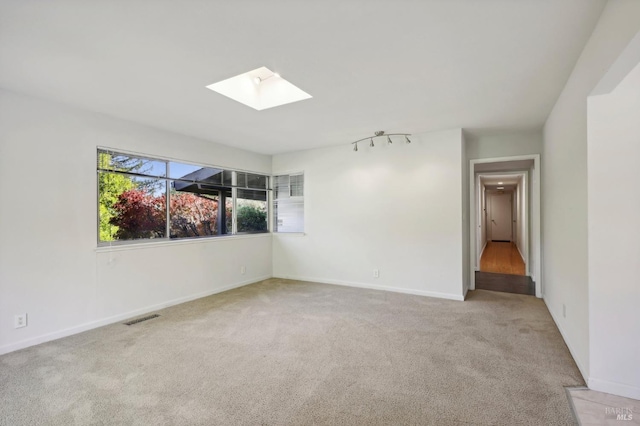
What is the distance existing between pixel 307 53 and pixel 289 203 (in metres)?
3.74

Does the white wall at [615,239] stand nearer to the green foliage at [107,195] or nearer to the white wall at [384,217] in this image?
the white wall at [384,217]

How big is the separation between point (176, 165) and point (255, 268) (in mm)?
2282

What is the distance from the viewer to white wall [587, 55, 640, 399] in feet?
6.33

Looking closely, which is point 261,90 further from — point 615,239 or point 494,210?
point 494,210

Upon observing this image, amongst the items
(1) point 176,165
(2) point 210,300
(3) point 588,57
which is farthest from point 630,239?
(1) point 176,165

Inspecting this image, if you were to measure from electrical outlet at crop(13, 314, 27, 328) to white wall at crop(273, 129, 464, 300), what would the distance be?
361 centimetres

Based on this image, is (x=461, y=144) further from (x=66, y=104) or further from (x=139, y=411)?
(x=66, y=104)

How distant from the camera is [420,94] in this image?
9.71 feet

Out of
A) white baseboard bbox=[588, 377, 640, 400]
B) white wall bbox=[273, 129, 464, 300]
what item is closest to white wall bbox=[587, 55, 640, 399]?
white baseboard bbox=[588, 377, 640, 400]

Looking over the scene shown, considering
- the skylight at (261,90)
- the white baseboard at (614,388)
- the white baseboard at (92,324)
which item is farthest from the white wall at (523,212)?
the white baseboard at (92,324)

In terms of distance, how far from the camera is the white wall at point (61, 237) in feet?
9.00

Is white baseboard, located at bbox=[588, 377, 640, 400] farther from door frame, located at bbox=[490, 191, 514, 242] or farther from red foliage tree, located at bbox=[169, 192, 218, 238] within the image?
door frame, located at bbox=[490, 191, 514, 242]

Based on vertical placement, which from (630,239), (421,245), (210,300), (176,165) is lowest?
(210,300)

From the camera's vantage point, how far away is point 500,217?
41.6ft
